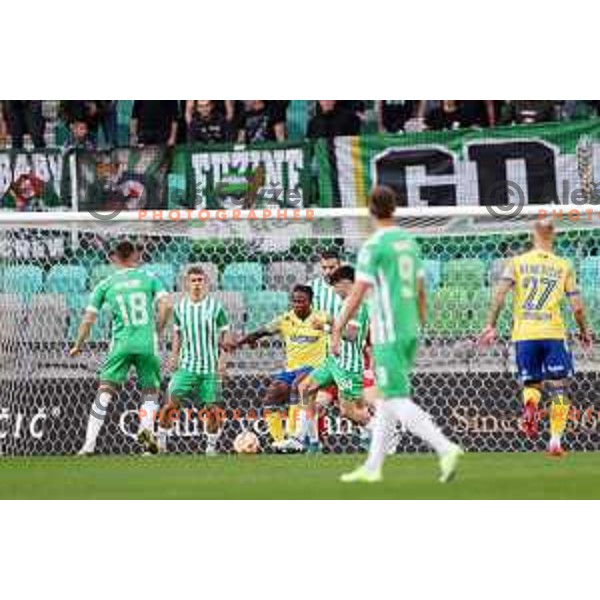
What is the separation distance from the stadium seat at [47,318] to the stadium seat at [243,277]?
59.6 inches

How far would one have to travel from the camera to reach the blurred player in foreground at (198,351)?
59.2ft

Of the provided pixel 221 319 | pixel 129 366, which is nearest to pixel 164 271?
pixel 221 319

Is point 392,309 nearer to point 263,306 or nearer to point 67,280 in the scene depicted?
point 263,306

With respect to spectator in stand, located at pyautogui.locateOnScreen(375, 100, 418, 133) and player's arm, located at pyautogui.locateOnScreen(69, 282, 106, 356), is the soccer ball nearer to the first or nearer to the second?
player's arm, located at pyautogui.locateOnScreen(69, 282, 106, 356)

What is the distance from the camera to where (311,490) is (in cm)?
1252

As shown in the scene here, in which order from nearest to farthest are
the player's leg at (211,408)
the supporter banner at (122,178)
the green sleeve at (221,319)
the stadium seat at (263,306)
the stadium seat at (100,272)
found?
the player's leg at (211,408)
the green sleeve at (221,319)
the stadium seat at (263,306)
the stadium seat at (100,272)
the supporter banner at (122,178)

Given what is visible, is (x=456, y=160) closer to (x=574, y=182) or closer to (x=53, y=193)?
(x=574, y=182)

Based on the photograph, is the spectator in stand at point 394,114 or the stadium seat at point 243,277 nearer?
the stadium seat at point 243,277

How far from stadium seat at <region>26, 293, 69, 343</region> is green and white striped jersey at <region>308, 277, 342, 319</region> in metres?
2.39

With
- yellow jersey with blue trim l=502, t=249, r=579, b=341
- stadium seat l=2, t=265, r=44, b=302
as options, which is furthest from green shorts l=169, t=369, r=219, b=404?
yellow jersey with blue trim l=502, t=249, r=579, b=341

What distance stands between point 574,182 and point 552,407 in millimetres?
8415

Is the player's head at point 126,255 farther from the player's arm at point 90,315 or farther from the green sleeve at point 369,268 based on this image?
the green sleeve at point 369,268

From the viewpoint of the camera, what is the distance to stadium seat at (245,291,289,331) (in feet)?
61.9

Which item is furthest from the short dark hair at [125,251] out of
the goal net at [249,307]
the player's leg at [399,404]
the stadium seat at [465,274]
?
the player's leg at [399,404]
